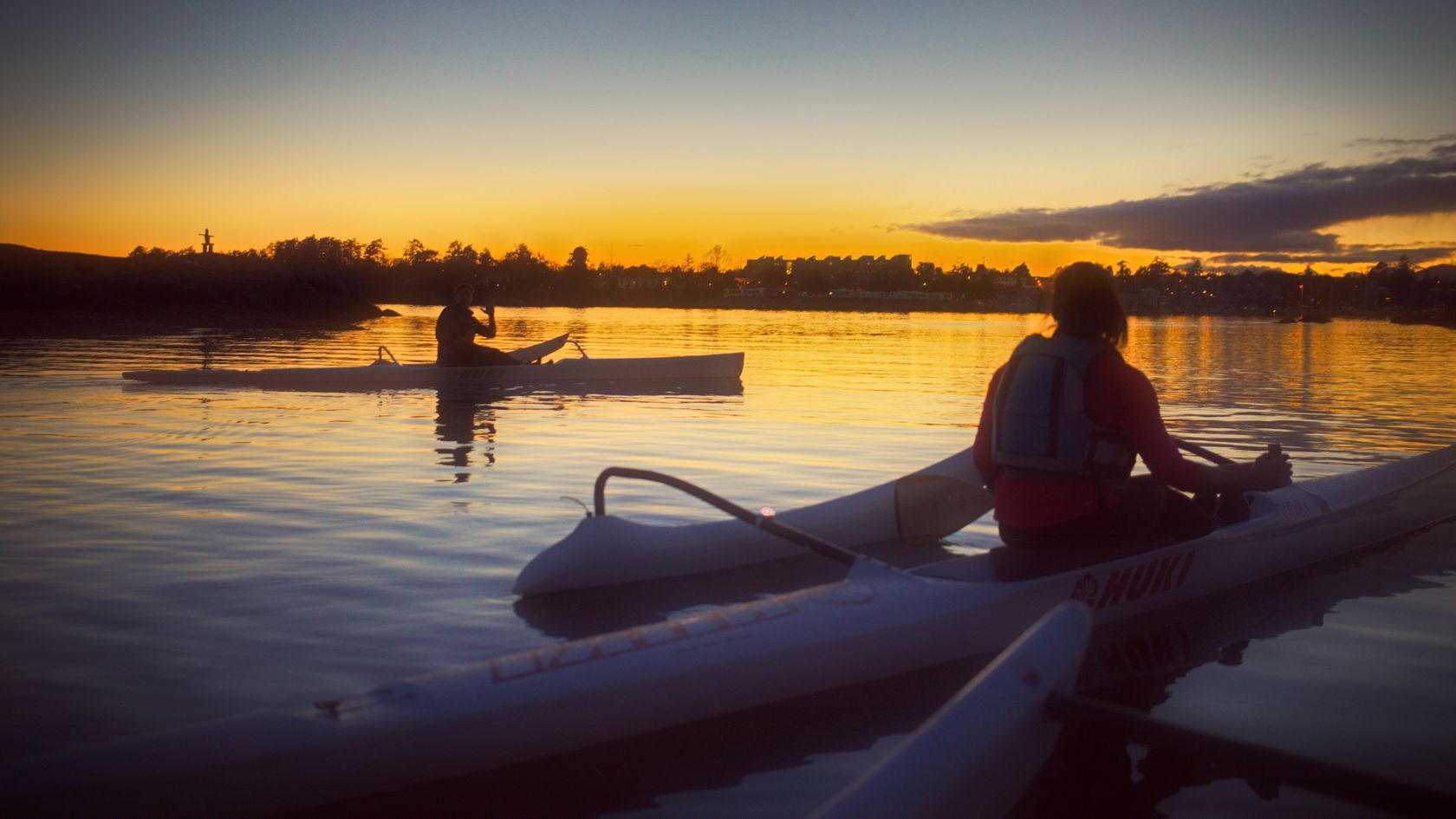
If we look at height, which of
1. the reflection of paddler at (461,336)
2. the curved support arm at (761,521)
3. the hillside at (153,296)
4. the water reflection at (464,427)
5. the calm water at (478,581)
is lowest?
the calm water at (478,581)

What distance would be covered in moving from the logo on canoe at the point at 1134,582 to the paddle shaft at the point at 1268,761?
1.62 metres

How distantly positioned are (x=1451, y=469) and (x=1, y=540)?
37.0 feet

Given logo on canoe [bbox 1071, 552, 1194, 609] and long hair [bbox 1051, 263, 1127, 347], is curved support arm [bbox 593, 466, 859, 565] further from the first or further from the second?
long hair [bbox 1051, 263, 1127, 347]

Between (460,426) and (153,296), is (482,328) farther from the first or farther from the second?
(153,296)

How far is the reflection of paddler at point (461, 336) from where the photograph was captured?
17.0 meters

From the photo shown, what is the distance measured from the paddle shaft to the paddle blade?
2.73m

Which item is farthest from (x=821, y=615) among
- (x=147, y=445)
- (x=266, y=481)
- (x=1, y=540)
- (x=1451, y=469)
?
(x=147, y=445)

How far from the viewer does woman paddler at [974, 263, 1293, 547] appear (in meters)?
4.52

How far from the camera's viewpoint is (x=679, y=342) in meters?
38.4

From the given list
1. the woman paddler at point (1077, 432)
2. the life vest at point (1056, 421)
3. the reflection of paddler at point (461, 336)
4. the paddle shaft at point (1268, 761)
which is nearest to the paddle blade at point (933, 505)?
the woman paddler at point (1077, 432)

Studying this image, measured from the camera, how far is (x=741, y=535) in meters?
6.52

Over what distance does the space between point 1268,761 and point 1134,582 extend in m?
2.28

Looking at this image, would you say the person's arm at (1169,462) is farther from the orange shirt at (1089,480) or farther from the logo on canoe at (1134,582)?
the logo on canoe at (1134,582)

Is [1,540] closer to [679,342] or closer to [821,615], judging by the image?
[821,615]
